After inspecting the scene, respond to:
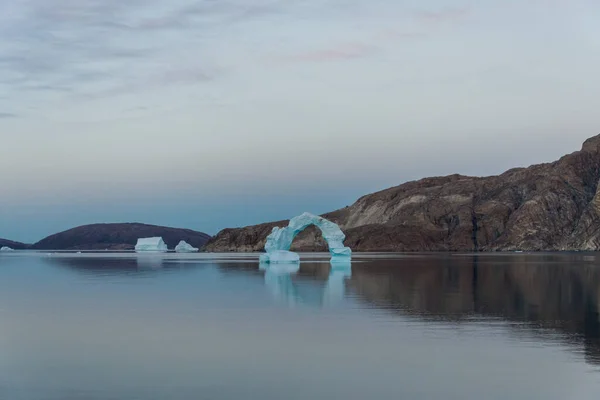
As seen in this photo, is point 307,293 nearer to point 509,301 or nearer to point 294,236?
point 509,301

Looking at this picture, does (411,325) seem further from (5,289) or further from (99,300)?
(5,289)

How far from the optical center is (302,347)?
2058 centimetres

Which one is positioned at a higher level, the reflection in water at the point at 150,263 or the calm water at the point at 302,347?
the reflection in water at the point at 150,263

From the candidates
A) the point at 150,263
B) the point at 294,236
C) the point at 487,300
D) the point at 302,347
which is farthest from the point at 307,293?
the point at 150,263

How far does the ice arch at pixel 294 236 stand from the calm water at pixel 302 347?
46.4 m

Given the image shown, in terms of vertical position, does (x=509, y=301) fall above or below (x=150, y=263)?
below

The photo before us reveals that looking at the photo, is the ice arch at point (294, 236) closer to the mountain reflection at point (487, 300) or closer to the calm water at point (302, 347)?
the mountain reflection at point (487, 300)

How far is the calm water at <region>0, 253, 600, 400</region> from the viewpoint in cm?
1517

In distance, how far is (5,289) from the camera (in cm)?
4622

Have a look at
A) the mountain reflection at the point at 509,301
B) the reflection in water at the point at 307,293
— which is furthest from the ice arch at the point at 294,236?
the reflection in water at the point at 307,293

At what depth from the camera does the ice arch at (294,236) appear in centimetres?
8444

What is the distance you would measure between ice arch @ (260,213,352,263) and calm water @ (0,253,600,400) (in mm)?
46355

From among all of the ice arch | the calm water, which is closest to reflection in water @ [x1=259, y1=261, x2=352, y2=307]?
the calm water

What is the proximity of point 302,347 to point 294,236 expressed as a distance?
63.9 m
